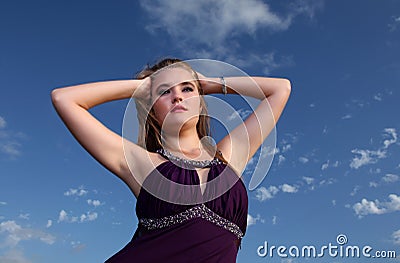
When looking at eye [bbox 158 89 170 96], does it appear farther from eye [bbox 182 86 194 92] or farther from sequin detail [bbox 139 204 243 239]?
sequin detail [bbox 139 204 243 239]

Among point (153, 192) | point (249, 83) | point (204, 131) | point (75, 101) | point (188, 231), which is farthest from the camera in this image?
point (249, 83)

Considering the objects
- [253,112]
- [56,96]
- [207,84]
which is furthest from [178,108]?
[56,96]

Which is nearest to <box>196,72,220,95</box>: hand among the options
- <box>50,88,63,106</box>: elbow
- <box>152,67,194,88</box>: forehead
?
<box>152,67,194,88</box>: forehead

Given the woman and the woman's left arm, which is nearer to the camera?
the woman

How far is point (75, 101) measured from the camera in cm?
300

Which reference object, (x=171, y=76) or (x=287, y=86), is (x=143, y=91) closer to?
(x=171, y=76)

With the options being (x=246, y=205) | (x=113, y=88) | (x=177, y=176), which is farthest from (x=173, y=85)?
(x=246, y=205)

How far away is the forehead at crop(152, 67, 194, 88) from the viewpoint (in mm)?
3090

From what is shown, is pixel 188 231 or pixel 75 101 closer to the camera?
pixel 188 231

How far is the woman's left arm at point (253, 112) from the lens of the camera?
10.6 feet

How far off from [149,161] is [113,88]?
56 centimetres

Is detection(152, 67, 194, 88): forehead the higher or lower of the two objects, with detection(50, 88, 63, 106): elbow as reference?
higher

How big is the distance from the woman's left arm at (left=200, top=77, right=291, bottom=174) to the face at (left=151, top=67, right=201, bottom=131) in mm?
236

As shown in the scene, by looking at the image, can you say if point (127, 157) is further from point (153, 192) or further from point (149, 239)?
point (149, 239)
